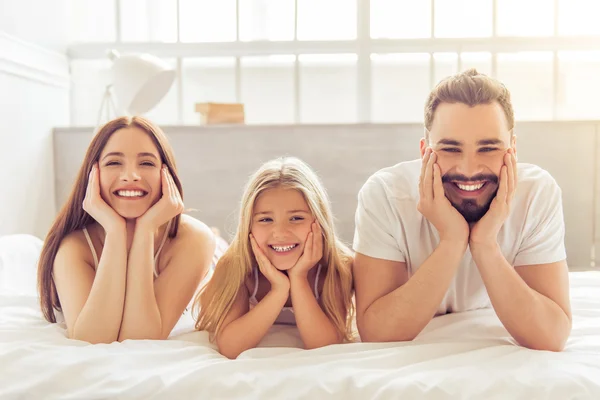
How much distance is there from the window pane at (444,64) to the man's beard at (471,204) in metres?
1.98

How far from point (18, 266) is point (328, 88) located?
1861mm

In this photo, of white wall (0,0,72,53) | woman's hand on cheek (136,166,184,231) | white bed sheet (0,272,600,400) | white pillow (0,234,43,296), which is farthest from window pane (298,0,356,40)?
white bed sheet (0,272,600,400)

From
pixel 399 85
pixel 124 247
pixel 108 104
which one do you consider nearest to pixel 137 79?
pixel 108 104

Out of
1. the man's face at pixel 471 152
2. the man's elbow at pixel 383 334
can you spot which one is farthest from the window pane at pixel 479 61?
the man's elbow at pixel 383 334

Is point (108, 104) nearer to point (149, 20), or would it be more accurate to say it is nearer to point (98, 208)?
point (149, 20)

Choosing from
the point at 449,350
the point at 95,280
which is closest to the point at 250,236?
the point at 95,280

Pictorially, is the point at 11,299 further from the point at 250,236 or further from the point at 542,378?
the point at 542,378

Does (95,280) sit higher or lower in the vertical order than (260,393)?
higher

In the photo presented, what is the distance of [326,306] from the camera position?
5.00 ft

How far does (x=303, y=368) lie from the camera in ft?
3.99

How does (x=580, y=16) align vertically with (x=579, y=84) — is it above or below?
above

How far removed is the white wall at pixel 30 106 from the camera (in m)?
2.59

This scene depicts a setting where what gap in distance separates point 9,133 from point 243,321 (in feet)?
5.55

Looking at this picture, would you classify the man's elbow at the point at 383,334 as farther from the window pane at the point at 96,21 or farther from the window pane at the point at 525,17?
the window pane at the point at 96,21
